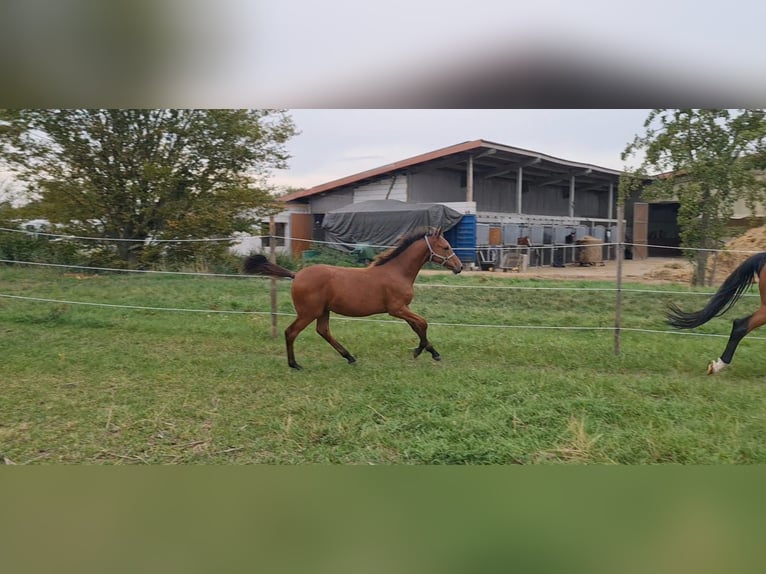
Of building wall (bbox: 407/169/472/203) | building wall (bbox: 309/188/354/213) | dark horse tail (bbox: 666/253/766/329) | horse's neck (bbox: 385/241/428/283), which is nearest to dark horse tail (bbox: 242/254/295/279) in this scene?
horse's neck (bbox: 385/241/428/283)

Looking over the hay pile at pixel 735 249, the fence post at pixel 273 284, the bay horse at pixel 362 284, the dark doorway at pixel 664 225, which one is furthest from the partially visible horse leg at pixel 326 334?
the hay pile at pixel 735 249

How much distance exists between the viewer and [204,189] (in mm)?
6766

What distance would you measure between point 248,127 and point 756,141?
6.19m

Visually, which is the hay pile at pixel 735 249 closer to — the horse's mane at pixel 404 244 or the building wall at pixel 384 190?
the building wall at pixel 384 190

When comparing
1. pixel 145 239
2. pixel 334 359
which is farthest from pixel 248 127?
pixel 334 359

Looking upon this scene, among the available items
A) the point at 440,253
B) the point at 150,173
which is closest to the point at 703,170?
the point at 440,253

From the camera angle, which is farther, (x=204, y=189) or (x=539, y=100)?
(x=204, y=189)

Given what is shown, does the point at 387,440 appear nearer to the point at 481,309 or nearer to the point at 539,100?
the point at 539,100

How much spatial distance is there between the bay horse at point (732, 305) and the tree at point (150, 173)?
5129mm

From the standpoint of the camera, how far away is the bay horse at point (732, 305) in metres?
3.61

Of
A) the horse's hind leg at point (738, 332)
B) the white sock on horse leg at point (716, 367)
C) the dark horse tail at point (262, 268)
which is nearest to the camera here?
the horse's hind leg at point (738, 332)

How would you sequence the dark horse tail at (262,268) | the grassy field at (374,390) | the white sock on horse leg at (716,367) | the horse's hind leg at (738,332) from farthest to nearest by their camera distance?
the dark horse tail at (262,268), the white sock on horse leg at (716,367), the horse's hind leg at (738,332), the grassy field at (374,390)

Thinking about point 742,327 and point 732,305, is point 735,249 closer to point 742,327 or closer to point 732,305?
point 732,305

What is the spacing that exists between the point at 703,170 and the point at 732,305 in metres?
3.38
